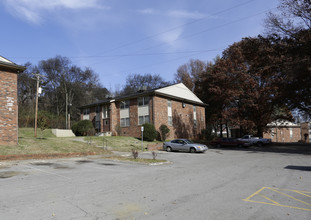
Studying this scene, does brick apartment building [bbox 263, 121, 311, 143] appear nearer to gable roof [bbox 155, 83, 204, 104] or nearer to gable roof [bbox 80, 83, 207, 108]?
gable roof [bbox 155, 83, 204, 104]

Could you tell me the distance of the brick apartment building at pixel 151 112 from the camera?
110 feet

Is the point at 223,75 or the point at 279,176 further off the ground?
the point at 223,75

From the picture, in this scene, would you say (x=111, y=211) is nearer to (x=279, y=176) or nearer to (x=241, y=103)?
(x=279, y=176)

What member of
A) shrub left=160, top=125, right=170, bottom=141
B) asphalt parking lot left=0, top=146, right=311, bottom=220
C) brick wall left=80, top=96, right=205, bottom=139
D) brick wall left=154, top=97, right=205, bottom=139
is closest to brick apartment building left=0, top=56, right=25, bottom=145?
asphalt parking lot left=0, top=146, right=311, bottom=220

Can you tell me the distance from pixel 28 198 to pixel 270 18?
94.7 feet

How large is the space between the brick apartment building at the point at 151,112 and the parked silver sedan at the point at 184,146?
24.3ft

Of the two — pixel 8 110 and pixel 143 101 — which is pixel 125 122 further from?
pixel 8 110

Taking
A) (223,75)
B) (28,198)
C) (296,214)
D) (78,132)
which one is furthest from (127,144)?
(296,214)

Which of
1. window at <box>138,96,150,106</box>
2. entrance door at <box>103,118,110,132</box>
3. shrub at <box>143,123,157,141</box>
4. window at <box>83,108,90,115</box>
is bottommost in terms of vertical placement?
shrub at <box>143,123,157,141</box>

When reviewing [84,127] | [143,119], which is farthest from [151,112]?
[84,127]

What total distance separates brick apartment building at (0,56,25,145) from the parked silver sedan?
13851mm

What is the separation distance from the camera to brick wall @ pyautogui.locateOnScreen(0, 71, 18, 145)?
58.4ft

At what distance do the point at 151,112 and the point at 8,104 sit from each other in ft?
58.6

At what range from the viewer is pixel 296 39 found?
26.2 metres
